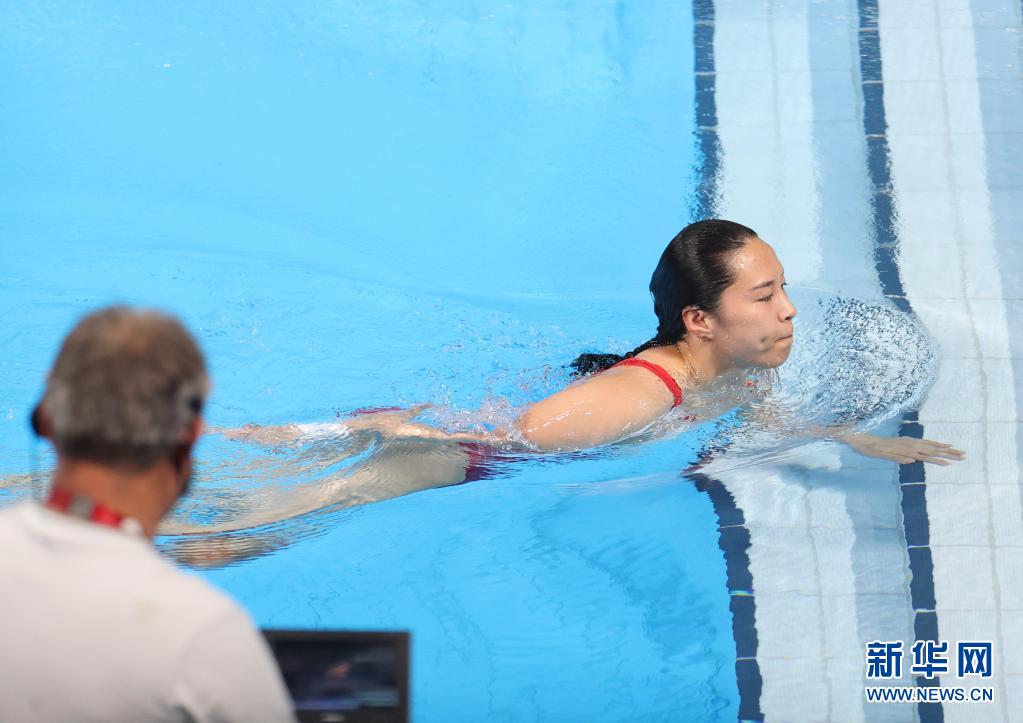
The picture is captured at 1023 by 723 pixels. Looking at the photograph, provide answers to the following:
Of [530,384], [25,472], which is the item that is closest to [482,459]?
[530,384]

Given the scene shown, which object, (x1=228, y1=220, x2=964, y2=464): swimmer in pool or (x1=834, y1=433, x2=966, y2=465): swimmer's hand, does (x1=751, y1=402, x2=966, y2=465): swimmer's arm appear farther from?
(x1=228, y1=220, x2=964, y2=464): swimmer in pool

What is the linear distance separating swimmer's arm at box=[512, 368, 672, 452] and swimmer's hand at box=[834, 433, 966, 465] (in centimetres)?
81

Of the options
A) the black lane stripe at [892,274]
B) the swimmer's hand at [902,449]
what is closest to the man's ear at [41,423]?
the black lane stripe at [892,274]

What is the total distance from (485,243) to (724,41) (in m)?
1.72

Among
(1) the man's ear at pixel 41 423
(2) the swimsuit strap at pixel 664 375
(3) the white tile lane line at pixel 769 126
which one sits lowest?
(2) the swimsuit strap at pixel 664 375

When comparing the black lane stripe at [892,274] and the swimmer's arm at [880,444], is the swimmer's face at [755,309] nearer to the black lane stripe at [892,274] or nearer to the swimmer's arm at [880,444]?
the swimmer's arm at [880,444]

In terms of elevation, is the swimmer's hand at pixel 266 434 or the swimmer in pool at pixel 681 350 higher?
the swimmer in pool at pixel 681 350

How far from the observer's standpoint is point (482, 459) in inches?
138

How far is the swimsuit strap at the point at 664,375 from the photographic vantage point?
131 inches

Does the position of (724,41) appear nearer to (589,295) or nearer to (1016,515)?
(589,295)

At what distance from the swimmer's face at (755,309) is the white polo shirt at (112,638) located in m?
2.25

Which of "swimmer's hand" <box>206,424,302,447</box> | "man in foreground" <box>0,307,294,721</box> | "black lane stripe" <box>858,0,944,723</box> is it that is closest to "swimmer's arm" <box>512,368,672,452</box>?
"swimmer's hand" <box>206,424,302,447</box>

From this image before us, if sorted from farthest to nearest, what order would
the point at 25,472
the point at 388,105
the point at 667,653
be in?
the point at 388,105, the point at 25,472, the point at 667,653

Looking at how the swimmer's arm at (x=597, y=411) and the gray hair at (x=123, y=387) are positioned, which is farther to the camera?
the swimmer's arm at (x=597, y=411)
